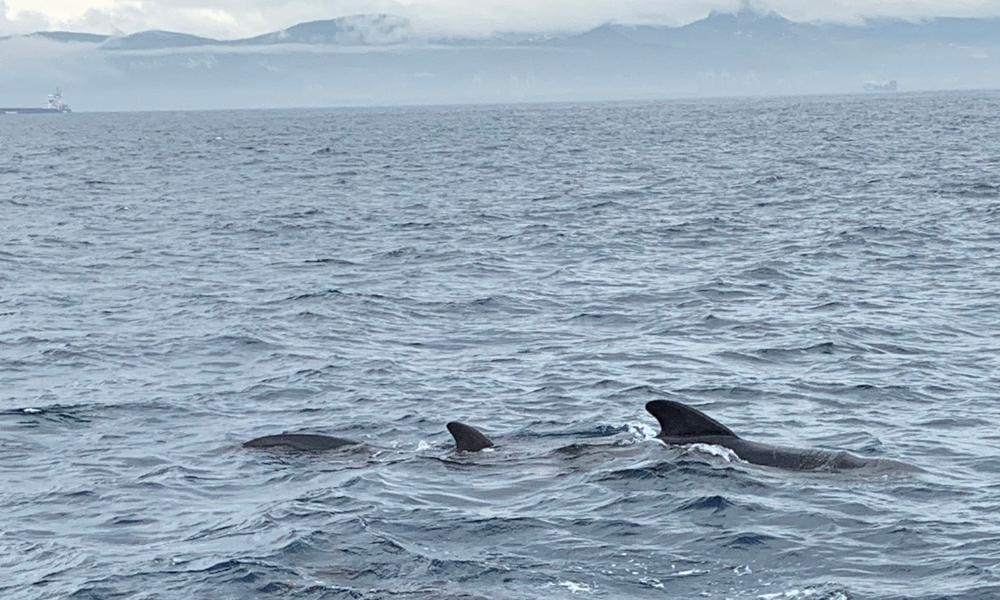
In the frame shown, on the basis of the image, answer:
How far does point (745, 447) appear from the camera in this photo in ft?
43.3

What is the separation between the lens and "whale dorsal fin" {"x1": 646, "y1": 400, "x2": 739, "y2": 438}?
13278mm

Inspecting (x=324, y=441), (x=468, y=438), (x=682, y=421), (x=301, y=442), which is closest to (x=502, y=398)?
(x=468, y=438)

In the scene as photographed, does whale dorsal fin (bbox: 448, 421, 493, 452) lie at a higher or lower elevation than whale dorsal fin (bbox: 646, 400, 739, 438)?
lower

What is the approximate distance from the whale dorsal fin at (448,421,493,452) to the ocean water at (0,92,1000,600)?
231mm

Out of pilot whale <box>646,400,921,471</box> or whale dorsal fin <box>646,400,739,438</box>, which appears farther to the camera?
whale dorsal fin <box>646,400,739,438</box>

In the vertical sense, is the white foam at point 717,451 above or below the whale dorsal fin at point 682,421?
below

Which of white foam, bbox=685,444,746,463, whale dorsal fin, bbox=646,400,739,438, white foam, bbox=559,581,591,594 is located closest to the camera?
white foam, bbox=559,581,591,594

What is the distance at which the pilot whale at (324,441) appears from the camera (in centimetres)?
1368

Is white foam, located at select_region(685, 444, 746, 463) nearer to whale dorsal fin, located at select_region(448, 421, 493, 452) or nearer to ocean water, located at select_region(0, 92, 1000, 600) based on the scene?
ocean water, located at select_region(0, 92, 1000, 600)

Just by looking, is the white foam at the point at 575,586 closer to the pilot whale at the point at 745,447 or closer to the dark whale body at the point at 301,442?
the pilot whale at the point at 745,447

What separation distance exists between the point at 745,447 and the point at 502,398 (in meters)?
4.00

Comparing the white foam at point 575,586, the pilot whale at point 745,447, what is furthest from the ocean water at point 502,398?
the pilot whale at point 745,447

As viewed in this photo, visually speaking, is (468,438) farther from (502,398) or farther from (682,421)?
(502,398)

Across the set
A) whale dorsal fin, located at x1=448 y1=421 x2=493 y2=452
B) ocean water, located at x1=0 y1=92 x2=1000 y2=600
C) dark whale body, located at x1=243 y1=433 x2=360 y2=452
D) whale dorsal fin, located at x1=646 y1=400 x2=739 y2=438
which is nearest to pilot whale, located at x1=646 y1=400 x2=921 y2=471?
whale dorsal fin, located at x1=646 y1=400 x2=739 y2=438
